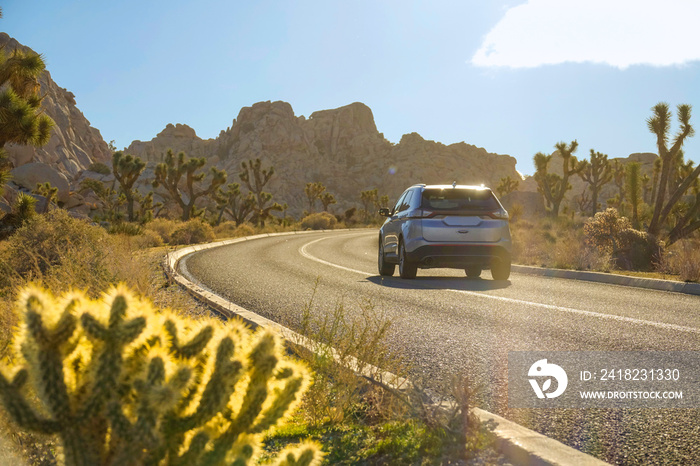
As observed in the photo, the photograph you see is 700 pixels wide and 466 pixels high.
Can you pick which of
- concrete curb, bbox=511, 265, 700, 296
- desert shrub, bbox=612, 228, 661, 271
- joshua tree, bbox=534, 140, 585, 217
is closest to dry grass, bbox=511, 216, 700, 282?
desert shrub, bbox=612, 228, 661, 271

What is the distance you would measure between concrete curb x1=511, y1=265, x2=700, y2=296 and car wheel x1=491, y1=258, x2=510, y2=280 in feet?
6.44

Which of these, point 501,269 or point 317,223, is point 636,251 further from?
point 317,223

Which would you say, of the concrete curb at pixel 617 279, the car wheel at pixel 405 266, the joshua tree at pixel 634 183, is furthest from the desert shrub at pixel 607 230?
the joshua tree at pixel 634 183

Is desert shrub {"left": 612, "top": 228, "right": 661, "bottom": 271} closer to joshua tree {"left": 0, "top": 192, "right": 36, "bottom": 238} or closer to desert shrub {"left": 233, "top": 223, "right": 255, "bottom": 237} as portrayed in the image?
joshua tree {"left": 0, "top": 192, "right": 36, "bottom": 238}

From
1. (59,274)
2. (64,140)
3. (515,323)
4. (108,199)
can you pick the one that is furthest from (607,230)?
(64,140)

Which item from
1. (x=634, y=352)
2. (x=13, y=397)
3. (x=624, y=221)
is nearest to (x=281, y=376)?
(x=13, y=397)

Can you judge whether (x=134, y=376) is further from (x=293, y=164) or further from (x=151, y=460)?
(x=293, y=164)

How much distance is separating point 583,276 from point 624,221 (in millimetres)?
5224

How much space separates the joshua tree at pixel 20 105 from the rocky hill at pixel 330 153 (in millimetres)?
104151

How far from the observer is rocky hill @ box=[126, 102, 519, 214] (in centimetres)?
14175

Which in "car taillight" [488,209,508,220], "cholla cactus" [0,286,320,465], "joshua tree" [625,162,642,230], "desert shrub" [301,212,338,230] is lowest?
"desert shrub" [301,212,338,230]

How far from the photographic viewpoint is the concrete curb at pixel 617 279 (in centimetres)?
1048

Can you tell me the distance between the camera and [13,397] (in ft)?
5.17

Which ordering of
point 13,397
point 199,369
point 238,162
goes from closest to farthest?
point 13,397 → point 199,369 → point 238,162
